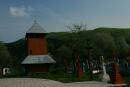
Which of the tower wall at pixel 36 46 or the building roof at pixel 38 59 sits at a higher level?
the tower wall at pixel 36 46

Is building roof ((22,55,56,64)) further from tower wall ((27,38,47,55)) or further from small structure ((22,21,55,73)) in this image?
tower wall ((27,38,47,55))

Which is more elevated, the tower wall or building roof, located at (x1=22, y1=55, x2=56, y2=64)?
the tower wall

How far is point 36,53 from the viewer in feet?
169

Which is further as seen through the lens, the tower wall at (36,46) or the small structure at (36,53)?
the tower wall at (36,46)

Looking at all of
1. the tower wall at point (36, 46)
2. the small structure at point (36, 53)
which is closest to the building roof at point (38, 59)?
the small structure at point (36, 53)

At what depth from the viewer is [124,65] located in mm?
40469

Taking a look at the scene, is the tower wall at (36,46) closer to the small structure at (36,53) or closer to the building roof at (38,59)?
the small structure at (36,53)

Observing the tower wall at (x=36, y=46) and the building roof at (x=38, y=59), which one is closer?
the building roof at (x=38, y=59)

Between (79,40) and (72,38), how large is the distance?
8.11 feet

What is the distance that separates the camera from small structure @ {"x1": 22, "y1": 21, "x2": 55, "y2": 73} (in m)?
49.7

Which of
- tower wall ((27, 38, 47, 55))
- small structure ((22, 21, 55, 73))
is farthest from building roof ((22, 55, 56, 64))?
tower wall ((27, 38, 47, 55))

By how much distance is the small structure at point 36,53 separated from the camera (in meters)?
49.7

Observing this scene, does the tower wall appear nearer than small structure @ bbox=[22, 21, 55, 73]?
No

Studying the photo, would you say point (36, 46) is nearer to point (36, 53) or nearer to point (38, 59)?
point (36, 53)
